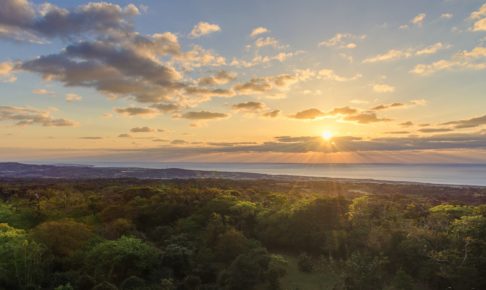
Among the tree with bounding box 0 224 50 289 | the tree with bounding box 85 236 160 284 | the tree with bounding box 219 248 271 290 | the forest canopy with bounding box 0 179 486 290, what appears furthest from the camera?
the tree with bounding box 85 236 160 284

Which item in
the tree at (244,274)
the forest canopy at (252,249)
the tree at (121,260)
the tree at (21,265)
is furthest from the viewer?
the tree at (121,260)

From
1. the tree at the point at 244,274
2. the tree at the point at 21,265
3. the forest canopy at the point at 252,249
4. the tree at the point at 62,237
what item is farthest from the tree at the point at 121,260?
the tree at the point at 244,274

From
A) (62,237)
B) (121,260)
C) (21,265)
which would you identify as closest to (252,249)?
(121,260)

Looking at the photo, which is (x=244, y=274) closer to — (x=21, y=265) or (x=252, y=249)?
(x=252, y=249)

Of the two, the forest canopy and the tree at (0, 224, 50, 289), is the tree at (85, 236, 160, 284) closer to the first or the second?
the forest canopy

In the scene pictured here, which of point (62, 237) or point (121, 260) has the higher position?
Answer: point (62, 237)

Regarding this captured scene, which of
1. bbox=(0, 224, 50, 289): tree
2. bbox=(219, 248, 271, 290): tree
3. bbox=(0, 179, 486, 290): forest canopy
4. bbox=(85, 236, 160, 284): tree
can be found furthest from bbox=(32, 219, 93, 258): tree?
bbox=(219, 248, 271, 290): tree

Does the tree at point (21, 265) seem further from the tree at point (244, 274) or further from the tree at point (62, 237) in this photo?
the tree at point (244, 274)

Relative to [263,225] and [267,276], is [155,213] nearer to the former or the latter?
[263,225]

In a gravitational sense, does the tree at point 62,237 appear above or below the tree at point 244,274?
above

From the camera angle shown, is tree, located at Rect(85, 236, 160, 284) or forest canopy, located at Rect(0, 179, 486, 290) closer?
forest canopy, located at Rect(0, 179, 486, 290)

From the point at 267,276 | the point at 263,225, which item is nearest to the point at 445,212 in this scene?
the point at 263,225
